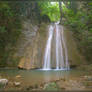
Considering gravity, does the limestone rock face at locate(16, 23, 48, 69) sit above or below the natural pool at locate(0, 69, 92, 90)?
above

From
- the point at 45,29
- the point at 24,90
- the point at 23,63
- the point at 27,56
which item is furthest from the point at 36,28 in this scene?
the point at 24,90

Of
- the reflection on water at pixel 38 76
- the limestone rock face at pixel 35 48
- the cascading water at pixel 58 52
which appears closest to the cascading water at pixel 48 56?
the cascading water at pixel 58 52

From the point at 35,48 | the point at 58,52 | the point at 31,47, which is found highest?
the point at 31,47

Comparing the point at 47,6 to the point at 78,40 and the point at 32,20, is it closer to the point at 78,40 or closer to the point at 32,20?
the point at 32,20

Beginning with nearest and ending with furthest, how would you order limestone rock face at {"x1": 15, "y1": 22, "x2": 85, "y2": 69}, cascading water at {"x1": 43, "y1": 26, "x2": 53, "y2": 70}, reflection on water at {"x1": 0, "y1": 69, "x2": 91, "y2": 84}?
1. reflection on water at {"x1": 0, "y1": 69, "x2": 91, "y2": 84}
2. cascading water at {"x1": 43, "y1": 26, "x2": 53, "y2": 70}
3. limestone rock face at {"x1": 15, "y1": 22, "x2": 85, "y2": 69}

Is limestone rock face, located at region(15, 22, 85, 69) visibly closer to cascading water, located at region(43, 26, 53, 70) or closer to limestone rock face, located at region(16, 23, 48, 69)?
limestone rock face, located at region(16, 23, 48, 69)

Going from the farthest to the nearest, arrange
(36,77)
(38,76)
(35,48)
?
(35,48), (38,76), (36,77)

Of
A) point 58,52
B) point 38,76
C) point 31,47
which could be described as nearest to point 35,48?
point 31,47

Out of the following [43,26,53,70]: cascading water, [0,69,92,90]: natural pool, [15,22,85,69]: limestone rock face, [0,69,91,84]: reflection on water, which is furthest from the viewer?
[15,22,85,69]: limestone rock face

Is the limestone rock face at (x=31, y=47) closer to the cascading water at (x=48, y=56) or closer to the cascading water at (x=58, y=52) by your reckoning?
the cascading water at (x=48, y=56)

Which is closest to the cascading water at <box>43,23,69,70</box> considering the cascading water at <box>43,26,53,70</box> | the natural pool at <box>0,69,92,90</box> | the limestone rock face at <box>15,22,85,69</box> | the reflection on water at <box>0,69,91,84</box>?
the cascading water at <box>43,26,53,70</box>

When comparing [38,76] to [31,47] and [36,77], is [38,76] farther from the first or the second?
[31,47]

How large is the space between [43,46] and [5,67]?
11.9 feet

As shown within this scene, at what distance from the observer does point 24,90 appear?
3.41 m
